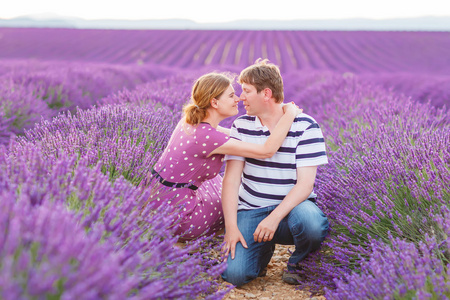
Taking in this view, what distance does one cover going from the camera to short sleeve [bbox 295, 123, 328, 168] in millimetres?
2301

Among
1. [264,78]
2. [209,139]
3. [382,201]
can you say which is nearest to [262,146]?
[209,139]

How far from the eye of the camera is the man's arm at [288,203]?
7.22 ft

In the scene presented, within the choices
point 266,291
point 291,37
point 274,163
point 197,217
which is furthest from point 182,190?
point 291,37

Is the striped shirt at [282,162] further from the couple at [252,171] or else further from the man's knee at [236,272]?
the man's knee at [236,272]

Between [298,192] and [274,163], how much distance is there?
0.82 ft

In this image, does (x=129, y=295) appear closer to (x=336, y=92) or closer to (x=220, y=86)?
(x=220, y=86)

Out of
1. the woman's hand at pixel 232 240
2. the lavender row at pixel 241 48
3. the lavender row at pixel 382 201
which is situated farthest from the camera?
the lavender row at pixel 241 48

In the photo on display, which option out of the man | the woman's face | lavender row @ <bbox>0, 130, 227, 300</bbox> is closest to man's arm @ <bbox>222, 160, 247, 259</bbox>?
the man

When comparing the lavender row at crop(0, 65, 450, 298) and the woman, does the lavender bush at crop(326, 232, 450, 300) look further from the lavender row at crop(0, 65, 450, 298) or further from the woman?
the woman

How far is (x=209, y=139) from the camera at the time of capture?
7.45 ft

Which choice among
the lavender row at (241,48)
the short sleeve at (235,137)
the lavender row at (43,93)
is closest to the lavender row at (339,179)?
the short sleeve at (235,137)

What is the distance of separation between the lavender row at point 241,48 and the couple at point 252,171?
13.5m

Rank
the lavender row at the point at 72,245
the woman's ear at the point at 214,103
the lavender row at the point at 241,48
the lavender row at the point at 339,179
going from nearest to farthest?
1. the lavender row at the point at 72,245
2. the lavender row at the point at 339,179
3. the woman's ear at the point at 214,103
4. the lavender row at the point at 241,48

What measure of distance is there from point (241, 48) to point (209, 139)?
20.3 meters
